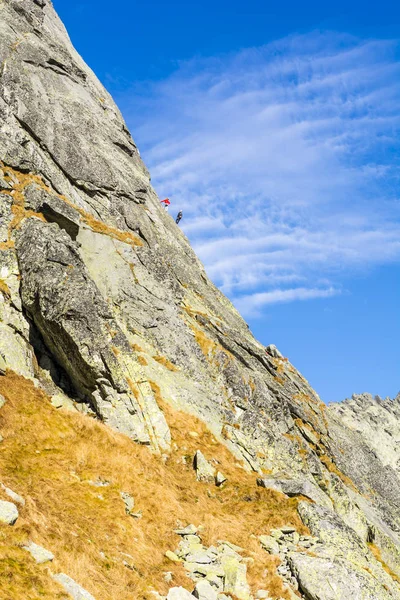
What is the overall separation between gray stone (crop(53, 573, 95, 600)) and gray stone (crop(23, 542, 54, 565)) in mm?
654

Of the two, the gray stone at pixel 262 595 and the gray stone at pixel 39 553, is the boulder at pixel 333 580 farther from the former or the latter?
the gray stone at pixel 39 553

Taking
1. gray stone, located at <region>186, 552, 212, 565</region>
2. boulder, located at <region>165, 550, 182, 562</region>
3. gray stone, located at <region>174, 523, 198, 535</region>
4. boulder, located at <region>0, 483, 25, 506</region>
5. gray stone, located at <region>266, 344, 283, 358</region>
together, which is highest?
gray stone, located at <region>266, 344, 283, 358</region>

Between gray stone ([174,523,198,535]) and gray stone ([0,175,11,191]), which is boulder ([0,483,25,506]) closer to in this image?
gray stone ([174,523,198,535])

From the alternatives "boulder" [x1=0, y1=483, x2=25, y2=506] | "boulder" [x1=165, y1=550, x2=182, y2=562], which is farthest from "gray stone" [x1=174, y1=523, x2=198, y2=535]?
"boulder" [x1=0, y1=483, x2=25, y2=506]

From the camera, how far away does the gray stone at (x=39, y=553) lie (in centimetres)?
1262

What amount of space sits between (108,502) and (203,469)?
8437mm

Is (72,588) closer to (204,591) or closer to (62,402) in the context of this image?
(204,591)

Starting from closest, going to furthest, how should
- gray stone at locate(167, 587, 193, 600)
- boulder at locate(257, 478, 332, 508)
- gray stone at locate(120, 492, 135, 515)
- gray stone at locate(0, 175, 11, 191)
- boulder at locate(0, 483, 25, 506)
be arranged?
gray stone at locate(167, 587, 193, 600) → boulder at locate(0, 483, 25, 506) → gray stone at locate(120, 492, 135, 515) → boulder at locate(257, 478, 332, 508) → gray stone at locate(0, 175, 11, 191)

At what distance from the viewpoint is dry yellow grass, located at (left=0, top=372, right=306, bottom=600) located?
14.2 metres

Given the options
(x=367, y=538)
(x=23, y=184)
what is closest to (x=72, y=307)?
(x=23, y=184)

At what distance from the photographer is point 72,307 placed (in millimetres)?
29062

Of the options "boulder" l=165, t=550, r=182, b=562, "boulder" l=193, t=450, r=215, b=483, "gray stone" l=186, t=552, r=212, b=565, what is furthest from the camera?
"boulder" l=193, t=450, r=215, b=483

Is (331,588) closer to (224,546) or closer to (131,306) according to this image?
(224,546)

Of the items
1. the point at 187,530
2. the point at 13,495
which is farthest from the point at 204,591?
the point at 13,495
